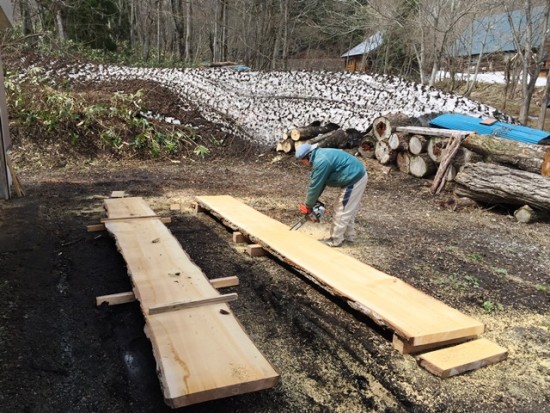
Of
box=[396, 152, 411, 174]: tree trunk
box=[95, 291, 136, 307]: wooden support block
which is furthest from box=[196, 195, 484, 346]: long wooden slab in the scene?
box=[396, 152, 411, 174]: tree trunk

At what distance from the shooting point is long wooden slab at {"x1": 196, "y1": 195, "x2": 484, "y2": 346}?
10.6 ft

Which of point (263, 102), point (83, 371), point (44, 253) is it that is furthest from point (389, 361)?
point (263, 102)

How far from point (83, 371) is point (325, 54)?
34.0 meters

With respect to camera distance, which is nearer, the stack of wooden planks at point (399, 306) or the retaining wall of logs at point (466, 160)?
the stack of wooden planks at point (399, 306)

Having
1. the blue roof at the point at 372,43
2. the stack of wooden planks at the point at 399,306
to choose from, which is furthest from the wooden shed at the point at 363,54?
the stack of wooden planks at the point at 399,306

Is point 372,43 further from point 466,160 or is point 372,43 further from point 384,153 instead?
point 466,160

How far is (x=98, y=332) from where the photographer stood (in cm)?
339

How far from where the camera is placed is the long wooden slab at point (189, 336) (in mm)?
2443

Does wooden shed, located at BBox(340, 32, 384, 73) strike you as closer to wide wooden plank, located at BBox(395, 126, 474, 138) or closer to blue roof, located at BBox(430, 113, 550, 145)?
blue roof, located at BBox(430, 113, 550, 145)

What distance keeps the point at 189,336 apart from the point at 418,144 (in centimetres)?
771

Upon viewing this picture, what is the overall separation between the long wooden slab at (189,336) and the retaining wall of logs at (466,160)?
561 centimetres

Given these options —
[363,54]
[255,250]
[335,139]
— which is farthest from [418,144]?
[363,54]

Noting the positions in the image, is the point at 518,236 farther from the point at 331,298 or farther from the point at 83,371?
the point at 83,371

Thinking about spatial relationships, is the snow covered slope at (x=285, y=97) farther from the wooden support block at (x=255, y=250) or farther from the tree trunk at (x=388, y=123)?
the wooden support block at (x=255, y=250)
